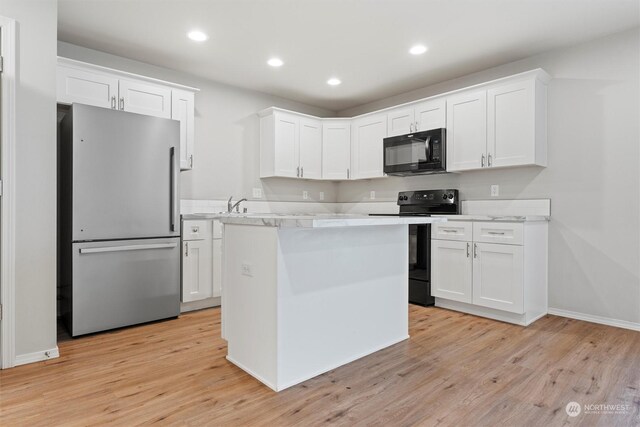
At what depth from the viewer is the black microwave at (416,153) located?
3957mm

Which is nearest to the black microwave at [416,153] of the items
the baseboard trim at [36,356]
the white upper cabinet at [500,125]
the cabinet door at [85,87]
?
the white upper cabinet at [500,125]

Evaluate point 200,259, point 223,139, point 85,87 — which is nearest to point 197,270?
point 200,259

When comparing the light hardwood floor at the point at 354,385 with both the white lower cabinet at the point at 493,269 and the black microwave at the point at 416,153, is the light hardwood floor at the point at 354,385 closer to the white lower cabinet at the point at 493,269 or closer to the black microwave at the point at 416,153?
the white lower cabinet at the point at 493,269

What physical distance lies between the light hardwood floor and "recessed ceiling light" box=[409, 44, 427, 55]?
2509mm

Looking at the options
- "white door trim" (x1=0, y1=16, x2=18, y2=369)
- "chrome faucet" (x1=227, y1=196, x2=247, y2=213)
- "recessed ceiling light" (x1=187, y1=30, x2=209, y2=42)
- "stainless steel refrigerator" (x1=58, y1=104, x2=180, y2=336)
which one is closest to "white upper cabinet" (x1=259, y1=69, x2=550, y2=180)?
"chrome faucet" (x1=227, y1=196, x2=247, y2=213)

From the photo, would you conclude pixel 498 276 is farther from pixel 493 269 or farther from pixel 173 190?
pixel 173 190

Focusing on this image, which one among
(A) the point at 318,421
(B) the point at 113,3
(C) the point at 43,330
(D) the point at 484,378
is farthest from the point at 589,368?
(B) the point at 113,3

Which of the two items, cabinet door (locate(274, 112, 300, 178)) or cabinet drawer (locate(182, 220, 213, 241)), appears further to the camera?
cabinet door (locate(274, 112, 300, 178))

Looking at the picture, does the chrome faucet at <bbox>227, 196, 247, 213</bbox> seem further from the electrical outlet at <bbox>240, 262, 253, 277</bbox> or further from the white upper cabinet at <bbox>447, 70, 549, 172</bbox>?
the white upper cabinet at <bbox>447, 70, 549, 172</bbox>

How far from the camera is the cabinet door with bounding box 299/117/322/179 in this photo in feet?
15.8

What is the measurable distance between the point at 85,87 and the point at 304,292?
2.63 m

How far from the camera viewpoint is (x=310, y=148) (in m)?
4.89

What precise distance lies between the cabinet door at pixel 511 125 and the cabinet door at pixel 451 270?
90 cm

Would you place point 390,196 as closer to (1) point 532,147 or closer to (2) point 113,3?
(1) point 532,147
